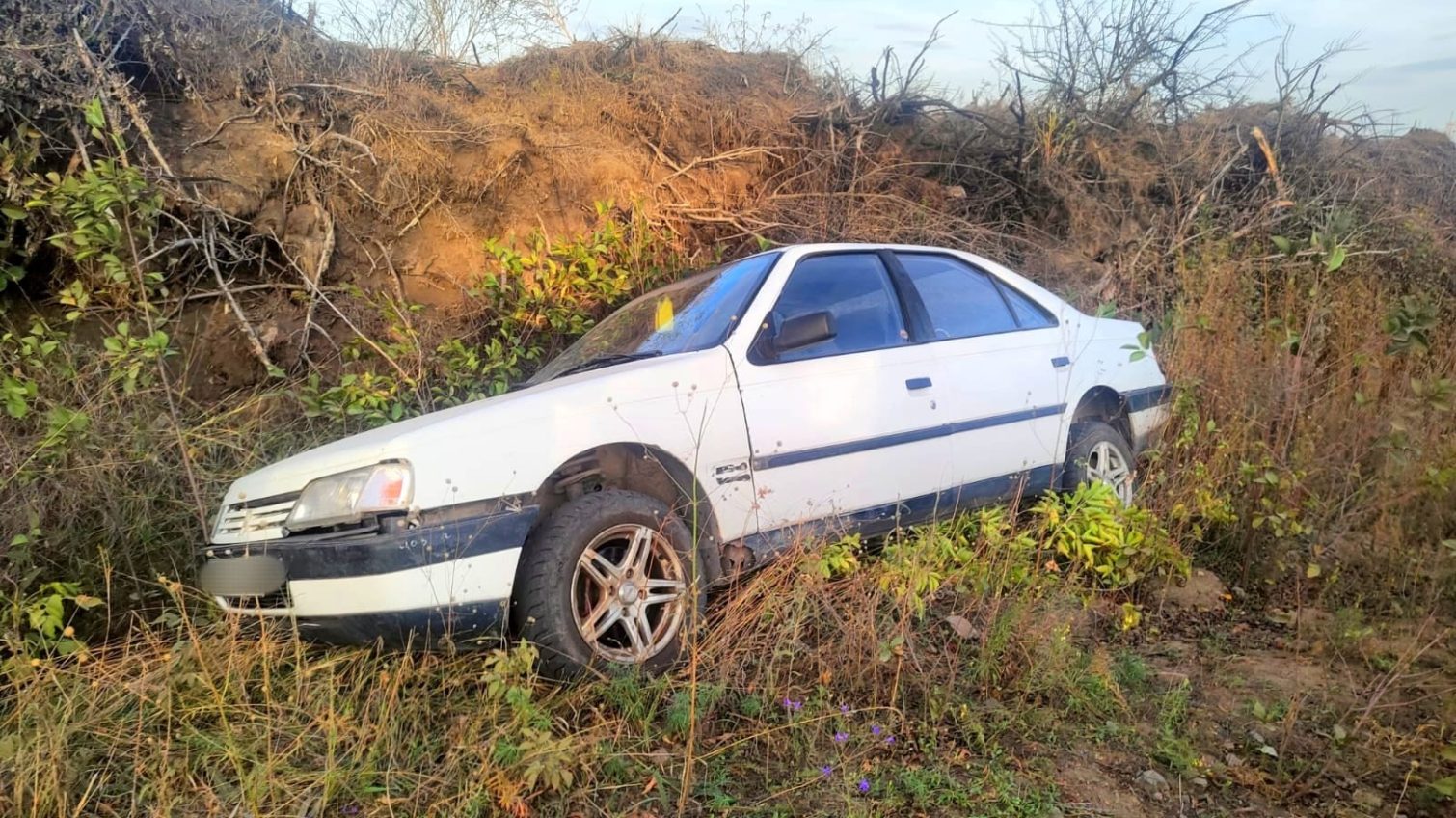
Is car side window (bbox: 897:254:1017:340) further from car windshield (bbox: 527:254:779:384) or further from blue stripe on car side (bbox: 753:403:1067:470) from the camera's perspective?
car windshield (bbox: 527:254:779:384)

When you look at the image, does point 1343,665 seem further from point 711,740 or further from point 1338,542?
point 711,740

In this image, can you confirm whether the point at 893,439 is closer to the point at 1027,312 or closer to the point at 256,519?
the point at 1027,312

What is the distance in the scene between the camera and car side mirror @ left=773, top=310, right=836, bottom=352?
3.59 metres

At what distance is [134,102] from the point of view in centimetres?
586

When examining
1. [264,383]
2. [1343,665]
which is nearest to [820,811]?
[1343,665]

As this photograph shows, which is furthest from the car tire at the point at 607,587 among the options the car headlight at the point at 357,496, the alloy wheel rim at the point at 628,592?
the car headlight at the point at 357,496

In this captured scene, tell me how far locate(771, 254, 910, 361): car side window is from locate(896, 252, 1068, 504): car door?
0.20m

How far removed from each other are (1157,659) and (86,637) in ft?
13.2

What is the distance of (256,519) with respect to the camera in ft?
10.3

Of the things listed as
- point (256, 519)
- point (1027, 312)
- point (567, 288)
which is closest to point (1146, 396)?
point (1027, 312)

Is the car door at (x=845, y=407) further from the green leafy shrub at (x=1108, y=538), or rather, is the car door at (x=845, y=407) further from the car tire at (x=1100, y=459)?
the car tire at (x=1100, y=459)

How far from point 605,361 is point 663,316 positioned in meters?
0.41

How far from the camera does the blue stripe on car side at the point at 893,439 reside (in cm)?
356

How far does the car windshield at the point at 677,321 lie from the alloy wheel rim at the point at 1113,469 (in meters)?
2.03
